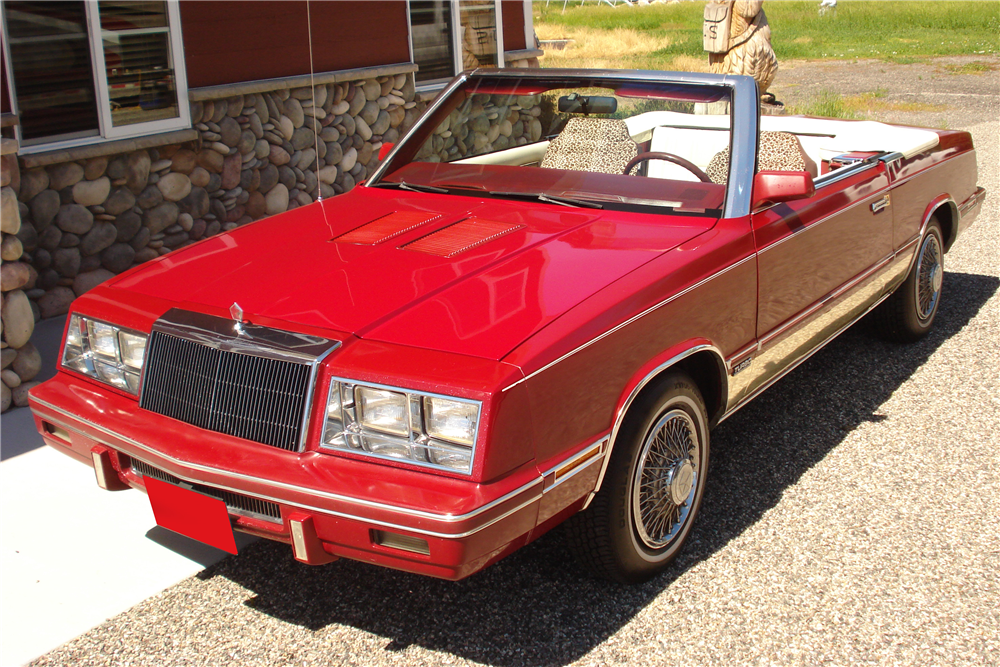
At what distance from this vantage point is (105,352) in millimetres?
3055

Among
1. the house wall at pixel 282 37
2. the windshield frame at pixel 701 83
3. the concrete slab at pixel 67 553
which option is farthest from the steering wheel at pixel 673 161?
the house wall at pixel 282 37

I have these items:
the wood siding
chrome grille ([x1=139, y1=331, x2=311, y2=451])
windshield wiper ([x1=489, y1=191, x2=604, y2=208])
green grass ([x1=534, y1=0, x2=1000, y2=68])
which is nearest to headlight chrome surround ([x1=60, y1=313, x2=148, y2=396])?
chrome grille ([x1=139, y1=331, x2=311, y2=451])

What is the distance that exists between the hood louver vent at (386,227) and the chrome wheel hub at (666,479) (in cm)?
119

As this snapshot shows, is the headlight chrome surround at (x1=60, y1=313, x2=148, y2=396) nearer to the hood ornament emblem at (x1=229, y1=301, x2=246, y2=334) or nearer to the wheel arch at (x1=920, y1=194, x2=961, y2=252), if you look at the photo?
the hood ornament emblem at (x1=229, y1=301, x2=246, y2=334)

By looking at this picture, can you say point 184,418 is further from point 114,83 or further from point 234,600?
point 114,83

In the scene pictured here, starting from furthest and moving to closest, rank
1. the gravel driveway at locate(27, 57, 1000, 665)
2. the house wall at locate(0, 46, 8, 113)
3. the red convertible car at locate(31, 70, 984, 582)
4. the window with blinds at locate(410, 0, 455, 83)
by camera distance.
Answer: the window with blinds at locate(410, 0, 455, 83) < the house wall at locate(0, 46, 8, 113) < the gravel driveway at locate(27, 57, 1000, 665) < the red convertible car at locate(31, 70, 984, 582)

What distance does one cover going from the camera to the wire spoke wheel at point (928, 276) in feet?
16.7

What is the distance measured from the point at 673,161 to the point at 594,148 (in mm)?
353

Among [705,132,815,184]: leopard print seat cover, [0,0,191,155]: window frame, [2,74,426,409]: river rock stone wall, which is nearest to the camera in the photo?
[705,132,815,184]: leopard print seat cover

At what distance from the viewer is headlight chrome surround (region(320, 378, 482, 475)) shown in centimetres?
240

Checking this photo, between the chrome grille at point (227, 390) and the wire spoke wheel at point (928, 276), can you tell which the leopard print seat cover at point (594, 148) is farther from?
the wire spoke wheel at point (928, 276)

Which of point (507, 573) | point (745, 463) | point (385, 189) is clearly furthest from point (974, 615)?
point (385, 189)

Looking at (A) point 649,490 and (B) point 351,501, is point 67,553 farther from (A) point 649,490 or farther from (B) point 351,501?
(A) point 649,490

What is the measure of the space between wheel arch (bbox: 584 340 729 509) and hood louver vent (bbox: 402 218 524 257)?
756 mm
